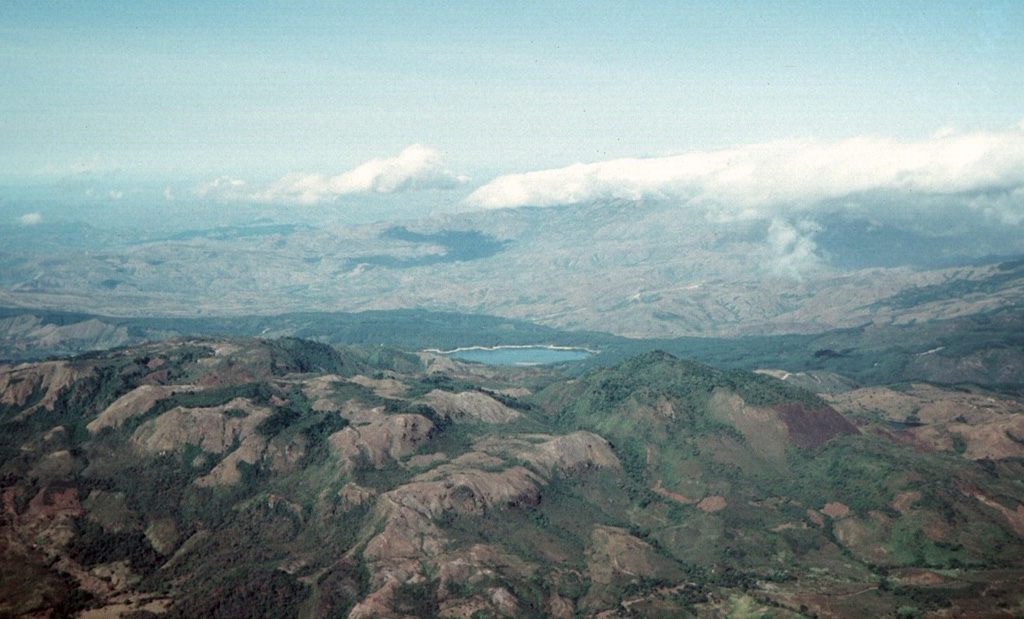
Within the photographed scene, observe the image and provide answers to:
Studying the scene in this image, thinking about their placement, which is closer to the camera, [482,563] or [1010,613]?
[1010,613]

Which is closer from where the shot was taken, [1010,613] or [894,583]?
[1010,613]

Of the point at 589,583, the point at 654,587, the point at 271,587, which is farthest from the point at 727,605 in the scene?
the point at 271,587

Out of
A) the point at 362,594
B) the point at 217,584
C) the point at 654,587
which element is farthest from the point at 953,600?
the point at 217,584

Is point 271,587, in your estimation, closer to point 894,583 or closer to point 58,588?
point 58,588

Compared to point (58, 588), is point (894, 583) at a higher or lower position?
lower

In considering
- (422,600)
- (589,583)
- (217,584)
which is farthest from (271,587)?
(589,583)

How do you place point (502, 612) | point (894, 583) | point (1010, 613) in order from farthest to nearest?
point (894, 583) < point (502, 612) < point (1010, 613)

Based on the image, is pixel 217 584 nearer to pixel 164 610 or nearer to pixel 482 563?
pixel 164 610

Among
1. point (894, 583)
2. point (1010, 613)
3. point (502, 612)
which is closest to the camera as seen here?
point (1010, 613)

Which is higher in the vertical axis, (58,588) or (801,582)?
(58,588)
